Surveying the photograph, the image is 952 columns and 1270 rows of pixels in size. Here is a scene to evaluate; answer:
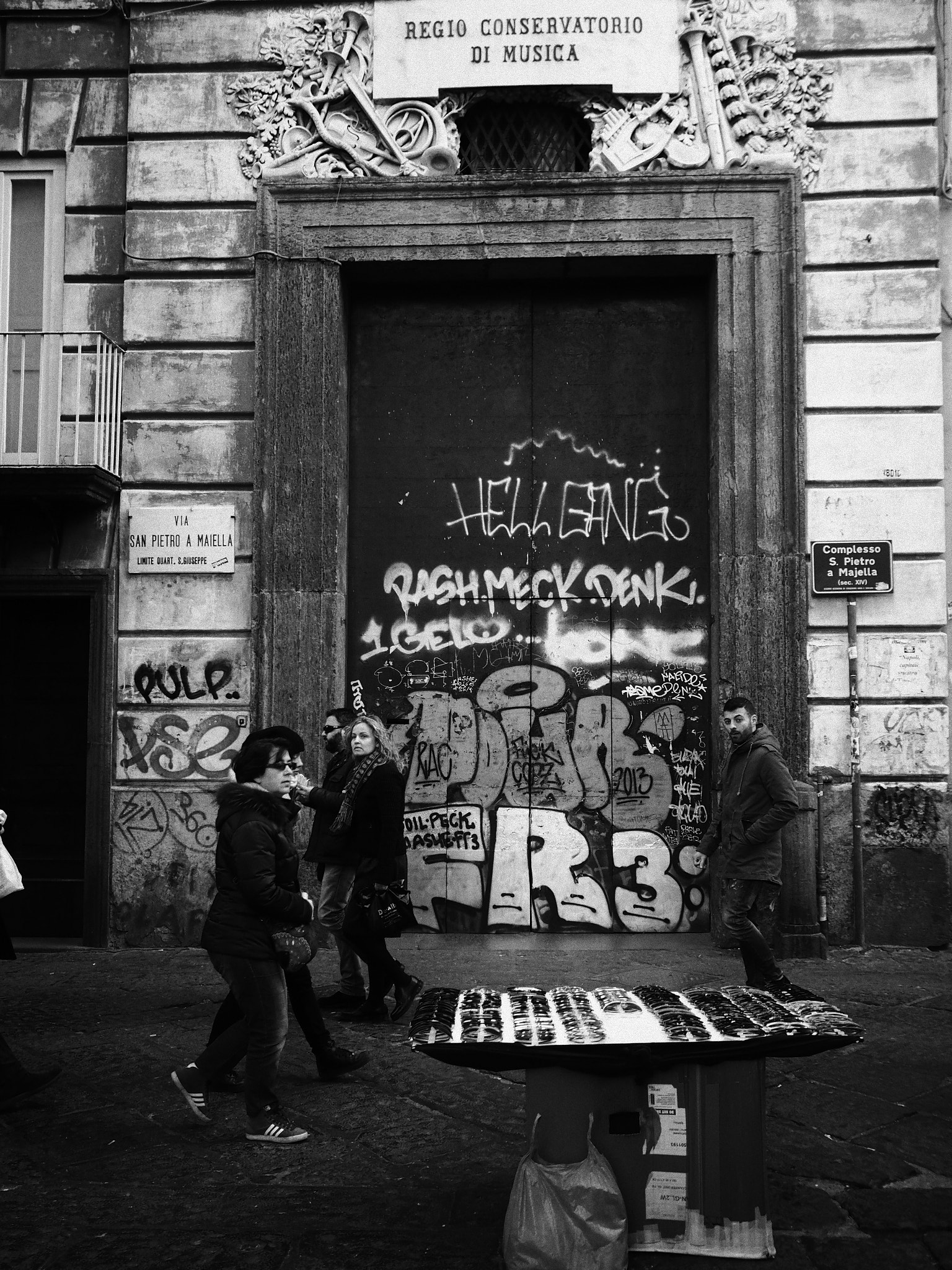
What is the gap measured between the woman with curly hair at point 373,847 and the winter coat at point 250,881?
1595 millimetres

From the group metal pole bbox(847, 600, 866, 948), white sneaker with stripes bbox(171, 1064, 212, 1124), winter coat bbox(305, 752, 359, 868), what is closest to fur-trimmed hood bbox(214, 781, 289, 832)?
white sneaker with stripes bbox(171, 1064, 212, 1124)

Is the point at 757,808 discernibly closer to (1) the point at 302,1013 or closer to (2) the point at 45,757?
(1) the point at 302,1013

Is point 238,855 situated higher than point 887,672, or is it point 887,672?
point 887,672

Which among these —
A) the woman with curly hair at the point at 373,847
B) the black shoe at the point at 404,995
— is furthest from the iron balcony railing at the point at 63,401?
the black shoe at the point at 404,995

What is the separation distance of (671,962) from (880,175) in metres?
6.14

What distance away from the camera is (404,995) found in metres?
7.15

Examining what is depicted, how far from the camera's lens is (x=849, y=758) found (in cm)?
919

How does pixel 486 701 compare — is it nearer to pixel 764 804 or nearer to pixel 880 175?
pixel 764 804

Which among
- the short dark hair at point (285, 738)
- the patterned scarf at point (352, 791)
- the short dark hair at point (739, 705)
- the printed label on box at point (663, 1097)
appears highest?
the short dark hair at point (739, 705)

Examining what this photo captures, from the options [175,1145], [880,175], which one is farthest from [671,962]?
[880,175]

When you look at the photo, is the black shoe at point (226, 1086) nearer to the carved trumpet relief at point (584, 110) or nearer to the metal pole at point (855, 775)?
the metal pole at point (855, 775)

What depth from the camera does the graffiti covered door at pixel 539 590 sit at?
9781 millimetres

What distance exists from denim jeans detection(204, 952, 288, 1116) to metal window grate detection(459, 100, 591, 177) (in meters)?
7.06

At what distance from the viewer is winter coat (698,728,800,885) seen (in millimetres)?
7383
